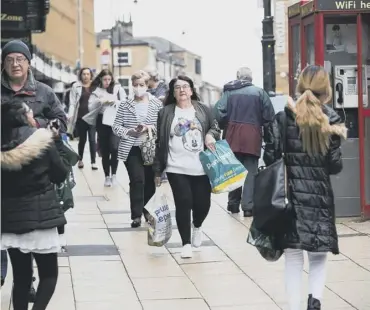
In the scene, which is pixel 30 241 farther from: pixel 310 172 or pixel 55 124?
pixel 310 172

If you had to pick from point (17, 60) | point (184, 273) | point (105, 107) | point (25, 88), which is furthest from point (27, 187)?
point (105, 107)

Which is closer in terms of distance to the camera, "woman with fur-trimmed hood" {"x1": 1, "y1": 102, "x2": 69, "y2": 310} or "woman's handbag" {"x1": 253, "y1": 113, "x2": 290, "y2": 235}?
"woman with fur-trimmed hood" {"x1": 1, "y1": 102, "x2": 69, "y2": 310}

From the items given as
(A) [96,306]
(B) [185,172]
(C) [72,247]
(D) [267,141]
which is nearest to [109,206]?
(C) [72,247]

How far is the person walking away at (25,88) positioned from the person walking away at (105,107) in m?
7.40

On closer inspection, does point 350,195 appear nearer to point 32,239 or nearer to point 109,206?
point 109,206

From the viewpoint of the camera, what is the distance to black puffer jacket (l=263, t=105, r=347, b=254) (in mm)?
6461

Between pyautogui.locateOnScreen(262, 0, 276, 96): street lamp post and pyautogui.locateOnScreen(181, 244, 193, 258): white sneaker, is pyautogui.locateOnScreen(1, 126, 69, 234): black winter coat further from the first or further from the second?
A: pyautogui.locateOnScreen(262, 0, 276, 96): street lamp post

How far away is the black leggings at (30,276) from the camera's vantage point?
6.18m

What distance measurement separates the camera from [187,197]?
925cm

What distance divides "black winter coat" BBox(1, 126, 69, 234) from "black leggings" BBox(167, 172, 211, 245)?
3280 mm

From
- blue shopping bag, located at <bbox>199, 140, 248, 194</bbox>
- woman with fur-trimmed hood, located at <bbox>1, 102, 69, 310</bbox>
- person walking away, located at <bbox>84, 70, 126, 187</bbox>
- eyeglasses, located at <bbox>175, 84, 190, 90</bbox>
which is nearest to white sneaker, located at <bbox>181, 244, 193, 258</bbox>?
blue shopping bag, located at <bbox>199, 140, 248, 194</bbox>

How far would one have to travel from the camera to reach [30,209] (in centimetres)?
596

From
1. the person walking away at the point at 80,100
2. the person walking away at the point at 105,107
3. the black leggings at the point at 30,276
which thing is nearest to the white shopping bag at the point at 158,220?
the black leggings at the point at 30,276

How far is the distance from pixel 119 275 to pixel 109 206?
5.13m
